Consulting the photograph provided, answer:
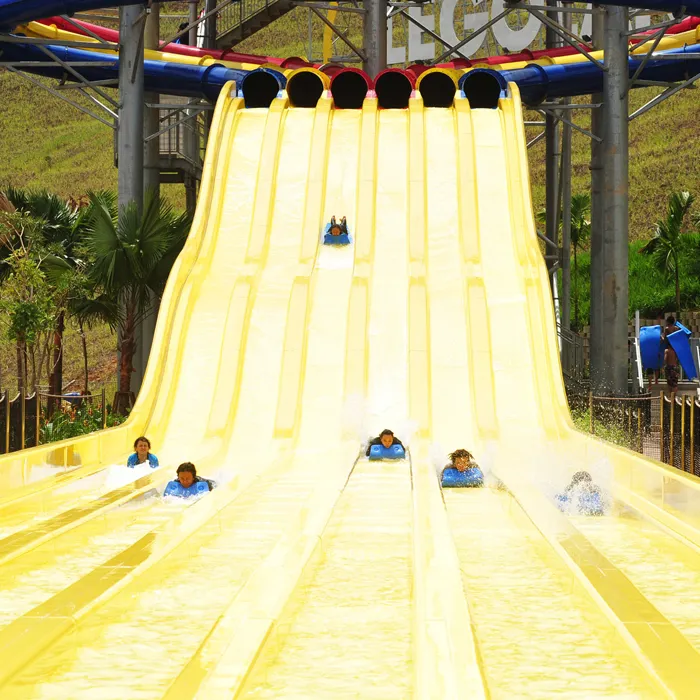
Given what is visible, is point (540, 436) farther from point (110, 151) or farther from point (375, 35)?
point (110, 151)

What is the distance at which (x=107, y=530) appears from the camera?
6.52m

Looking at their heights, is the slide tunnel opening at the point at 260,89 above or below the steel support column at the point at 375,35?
below

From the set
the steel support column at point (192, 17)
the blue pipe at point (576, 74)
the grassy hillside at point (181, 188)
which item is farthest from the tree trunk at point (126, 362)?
the grassy hillside at point (181, 188)

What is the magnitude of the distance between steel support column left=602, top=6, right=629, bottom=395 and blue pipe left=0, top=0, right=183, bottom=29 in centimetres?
724

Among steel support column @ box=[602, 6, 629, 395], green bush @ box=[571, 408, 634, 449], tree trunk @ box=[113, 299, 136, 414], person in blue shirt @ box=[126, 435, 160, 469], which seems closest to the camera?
person in blue shirt @ box=[126, 435, 160, 469]

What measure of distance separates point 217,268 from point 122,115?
3507 mm

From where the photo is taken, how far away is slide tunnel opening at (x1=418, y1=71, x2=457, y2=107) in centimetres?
1678

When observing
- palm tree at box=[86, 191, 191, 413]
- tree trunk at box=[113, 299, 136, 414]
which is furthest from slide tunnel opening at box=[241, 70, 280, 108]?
tree trunk at box=[113, 299, 136, 414]

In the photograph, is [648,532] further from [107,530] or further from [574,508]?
[107,530]

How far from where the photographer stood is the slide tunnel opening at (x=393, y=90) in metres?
16.7

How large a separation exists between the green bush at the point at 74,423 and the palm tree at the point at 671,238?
1946cm

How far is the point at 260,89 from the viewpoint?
1650 cm

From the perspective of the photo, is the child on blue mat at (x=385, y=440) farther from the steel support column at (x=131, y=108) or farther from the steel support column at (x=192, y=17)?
the steel support column at (x=192, y=17)

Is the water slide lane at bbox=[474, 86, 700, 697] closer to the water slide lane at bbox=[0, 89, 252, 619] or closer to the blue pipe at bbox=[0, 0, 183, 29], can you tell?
the water slide lane at bbox=[0, 89, 252, 619]
